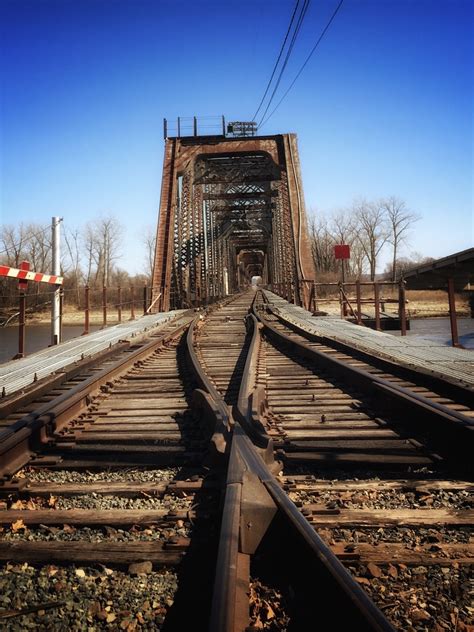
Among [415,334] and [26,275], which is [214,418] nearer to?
[26,275]

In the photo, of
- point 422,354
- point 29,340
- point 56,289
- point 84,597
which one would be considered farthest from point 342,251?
point 29,340

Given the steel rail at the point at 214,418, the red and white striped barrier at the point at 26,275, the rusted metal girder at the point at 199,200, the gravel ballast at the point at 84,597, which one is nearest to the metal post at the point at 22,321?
the red and white striped barrier at the point at 26,275

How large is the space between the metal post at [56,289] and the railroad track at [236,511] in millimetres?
5417

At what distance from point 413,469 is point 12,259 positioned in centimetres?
5389

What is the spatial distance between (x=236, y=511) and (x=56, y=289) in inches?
332

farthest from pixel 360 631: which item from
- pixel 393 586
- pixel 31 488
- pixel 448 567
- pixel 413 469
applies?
pixel 31 488

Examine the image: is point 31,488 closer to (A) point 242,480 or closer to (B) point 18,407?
(A) point 242,480

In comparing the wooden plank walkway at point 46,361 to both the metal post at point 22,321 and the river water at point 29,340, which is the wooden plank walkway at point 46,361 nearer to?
the metal post at point 22,321

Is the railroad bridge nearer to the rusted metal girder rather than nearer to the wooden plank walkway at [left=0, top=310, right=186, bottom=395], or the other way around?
the wooden plank walkway at [left=0, top=310, right=186, bottom=395]

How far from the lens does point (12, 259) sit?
47.7 m

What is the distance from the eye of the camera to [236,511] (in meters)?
1.57

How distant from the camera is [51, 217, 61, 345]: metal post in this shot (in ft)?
28.8

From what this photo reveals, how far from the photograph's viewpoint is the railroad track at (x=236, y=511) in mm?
1311

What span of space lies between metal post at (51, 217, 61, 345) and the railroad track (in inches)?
213
